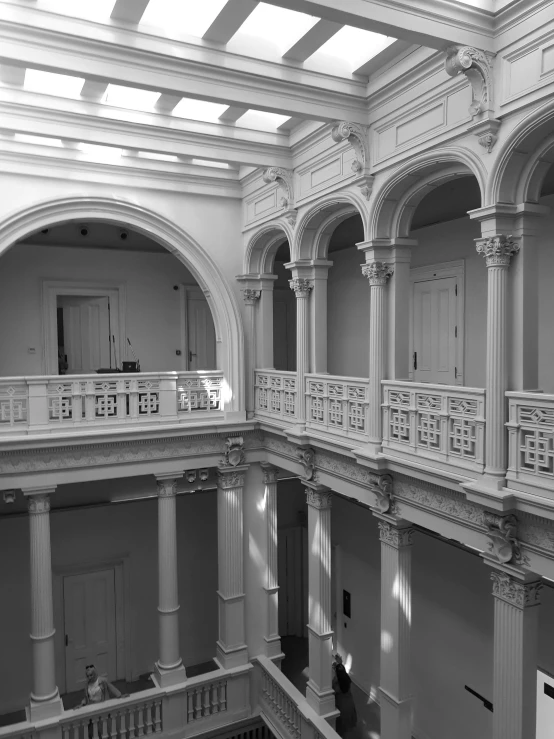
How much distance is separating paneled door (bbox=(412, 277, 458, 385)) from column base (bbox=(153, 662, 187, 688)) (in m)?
6.63

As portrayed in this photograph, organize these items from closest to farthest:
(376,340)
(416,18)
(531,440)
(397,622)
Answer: (416,18), (531,440), (397,622), (376,340)

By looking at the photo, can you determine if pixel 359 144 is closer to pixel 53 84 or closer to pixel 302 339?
pixel 302 339

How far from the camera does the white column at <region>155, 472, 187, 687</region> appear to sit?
10617 millimetres

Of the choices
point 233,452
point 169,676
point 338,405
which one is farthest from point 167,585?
point 338,405

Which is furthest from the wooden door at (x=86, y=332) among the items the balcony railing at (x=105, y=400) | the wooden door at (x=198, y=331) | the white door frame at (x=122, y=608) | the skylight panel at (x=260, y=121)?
the skylight panel at (x=260, y=121)

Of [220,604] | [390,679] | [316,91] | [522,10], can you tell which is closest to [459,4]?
[522,10]

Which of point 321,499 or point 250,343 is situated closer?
point 321,499

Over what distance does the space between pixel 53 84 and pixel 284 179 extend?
3.44 metres

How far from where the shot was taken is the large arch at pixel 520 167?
5703 mm

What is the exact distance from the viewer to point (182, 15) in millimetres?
6285

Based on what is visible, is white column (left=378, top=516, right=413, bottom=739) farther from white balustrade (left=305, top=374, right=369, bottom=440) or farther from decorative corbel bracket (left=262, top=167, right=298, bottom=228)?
decorative corbel bracket (left=262, top=167, right=298, bottom=228)

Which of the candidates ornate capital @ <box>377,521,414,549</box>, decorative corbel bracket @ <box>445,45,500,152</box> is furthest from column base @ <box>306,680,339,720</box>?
decorative corbel bracket @ <box>445,45,500,152</box>

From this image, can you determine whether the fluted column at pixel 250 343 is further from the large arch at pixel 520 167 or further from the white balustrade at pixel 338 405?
the large arch at pixel 520 167

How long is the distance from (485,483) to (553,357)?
353 cm
